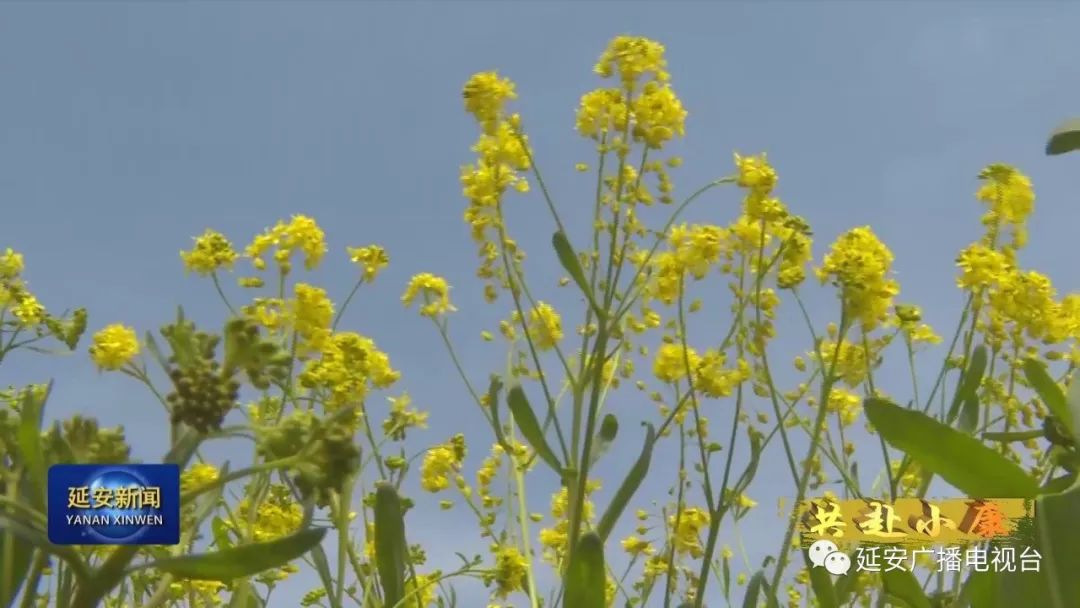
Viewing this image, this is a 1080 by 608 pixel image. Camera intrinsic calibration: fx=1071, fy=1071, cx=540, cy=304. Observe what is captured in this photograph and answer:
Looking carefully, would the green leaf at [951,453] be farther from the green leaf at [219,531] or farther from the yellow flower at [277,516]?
the yellow flower at [277,516]

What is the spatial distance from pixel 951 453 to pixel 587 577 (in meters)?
0.58

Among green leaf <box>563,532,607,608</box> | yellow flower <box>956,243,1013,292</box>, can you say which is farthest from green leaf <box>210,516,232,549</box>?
yellow flower <box>956,243,1013,292</box>

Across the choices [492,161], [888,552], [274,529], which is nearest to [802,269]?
[492,161]

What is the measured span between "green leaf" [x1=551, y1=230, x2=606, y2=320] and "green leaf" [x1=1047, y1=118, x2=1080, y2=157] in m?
1.29

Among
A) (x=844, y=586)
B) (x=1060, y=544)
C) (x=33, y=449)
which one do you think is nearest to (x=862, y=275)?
A: (x=844, y=586)

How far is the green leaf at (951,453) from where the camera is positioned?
4.39ft

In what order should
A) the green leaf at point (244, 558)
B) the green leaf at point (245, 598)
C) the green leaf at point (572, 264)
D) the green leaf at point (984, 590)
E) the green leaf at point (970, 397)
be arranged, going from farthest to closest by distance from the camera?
the green leaf at point (572, 264) < the green leaf at point (970, 397) < the green leaf at point (245, 598) < the green leaf at point (984, 590) < the green leaf at point (244, 558)

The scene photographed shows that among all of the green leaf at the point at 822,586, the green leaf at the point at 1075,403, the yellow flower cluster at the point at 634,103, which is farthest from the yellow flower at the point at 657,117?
the green leaf at the point at 1075,403

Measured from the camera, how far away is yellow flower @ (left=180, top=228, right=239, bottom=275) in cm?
286

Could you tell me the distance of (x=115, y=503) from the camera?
4.34ft

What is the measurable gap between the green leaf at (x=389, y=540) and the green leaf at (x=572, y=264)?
3.04 feet

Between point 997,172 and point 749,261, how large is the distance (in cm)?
82

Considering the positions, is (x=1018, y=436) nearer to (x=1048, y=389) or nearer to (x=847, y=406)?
(x=1048, y=389)

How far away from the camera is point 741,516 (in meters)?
2.99
